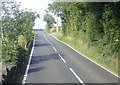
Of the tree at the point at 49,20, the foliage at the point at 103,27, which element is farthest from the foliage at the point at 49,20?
the foliage at the point at 103,27

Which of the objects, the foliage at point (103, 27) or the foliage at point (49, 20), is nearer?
the foliage at point (103, 27)

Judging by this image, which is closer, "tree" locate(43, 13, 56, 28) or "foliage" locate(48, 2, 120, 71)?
"foliage" locate(48, 2, 120, 71)

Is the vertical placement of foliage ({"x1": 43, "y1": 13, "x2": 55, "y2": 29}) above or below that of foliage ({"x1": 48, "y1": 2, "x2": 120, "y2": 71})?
below

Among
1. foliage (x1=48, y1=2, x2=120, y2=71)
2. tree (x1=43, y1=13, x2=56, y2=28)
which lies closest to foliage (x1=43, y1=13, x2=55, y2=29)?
tree (x1=43, y1=13, x2=56, y2=28)

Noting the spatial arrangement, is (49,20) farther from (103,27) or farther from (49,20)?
(103,27)

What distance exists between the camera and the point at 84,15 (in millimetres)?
35281

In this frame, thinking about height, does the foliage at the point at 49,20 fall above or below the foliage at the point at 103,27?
below

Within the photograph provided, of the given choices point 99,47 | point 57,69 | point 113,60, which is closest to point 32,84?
point 57,69

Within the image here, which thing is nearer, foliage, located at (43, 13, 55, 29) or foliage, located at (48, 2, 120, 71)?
foliage, located at (48, 2, 120, 71)

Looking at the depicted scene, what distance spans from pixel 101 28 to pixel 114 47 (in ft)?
17.9

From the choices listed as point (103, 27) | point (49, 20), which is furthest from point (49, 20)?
point (103, 27)

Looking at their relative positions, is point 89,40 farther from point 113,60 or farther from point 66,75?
point 66,75

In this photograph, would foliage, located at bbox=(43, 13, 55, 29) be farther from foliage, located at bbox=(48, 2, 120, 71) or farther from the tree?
foliage, located at bbox=(48, 2, 120, 71)

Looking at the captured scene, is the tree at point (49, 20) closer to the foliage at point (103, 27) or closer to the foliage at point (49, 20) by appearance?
the foliage at point (49, 20)
